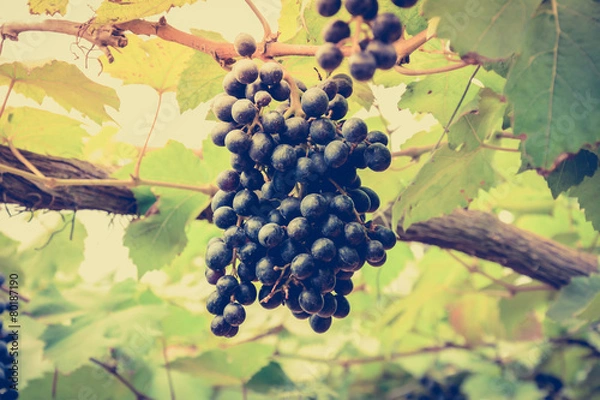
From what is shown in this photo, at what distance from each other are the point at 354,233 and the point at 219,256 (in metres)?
0.31

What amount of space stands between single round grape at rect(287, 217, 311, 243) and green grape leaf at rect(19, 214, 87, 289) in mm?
1620

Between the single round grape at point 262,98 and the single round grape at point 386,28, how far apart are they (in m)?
0.32

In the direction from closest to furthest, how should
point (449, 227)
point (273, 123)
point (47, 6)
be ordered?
point (273, 123) < point (47, 6) < point (449, 227)

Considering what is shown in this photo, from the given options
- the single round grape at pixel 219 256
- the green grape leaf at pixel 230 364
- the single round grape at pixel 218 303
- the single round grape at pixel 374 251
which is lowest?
the green grape leaf at pixel 230 364

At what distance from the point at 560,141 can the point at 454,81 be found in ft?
2.27

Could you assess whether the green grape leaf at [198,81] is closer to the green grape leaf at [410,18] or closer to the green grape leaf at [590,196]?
the green grape leaf at [410,18]

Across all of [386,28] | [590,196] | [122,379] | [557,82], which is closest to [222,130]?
[386,28]

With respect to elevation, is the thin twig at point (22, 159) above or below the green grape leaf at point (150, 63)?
below

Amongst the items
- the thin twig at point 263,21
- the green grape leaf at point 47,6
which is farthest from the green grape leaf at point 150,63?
the thin twig at point 263,21

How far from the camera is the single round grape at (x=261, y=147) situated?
109cm

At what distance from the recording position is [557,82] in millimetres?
1011

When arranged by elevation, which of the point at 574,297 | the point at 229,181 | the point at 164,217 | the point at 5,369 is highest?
the point at 229,181

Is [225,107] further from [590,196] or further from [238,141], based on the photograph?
[590,196]

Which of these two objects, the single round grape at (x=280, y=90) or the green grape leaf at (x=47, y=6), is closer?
the single round grape at (x=280, y=90)
